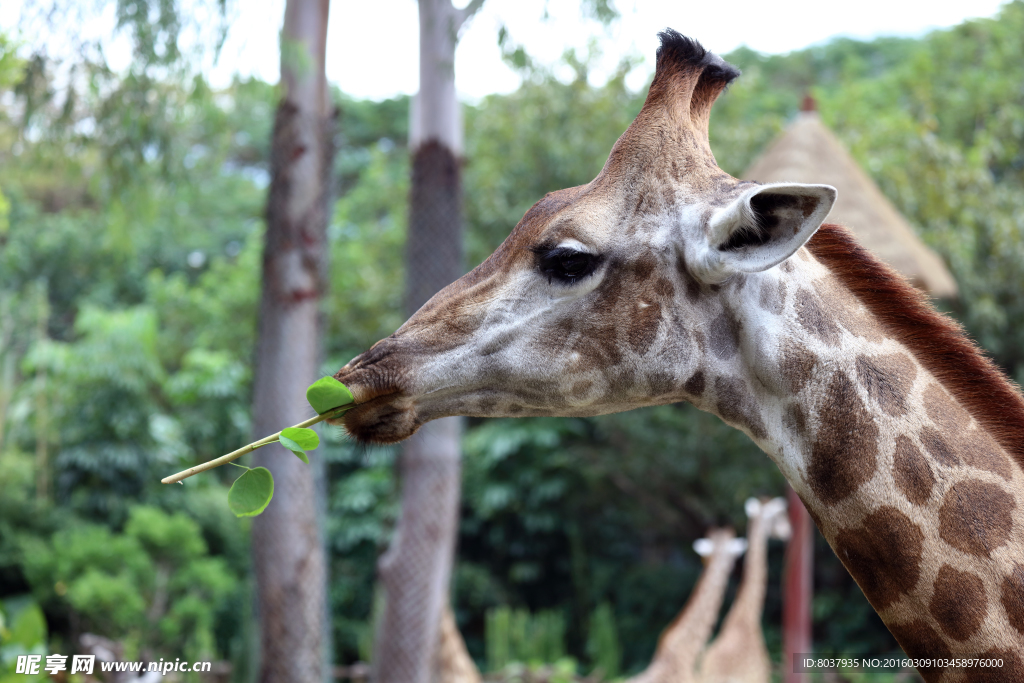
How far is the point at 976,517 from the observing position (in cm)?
143

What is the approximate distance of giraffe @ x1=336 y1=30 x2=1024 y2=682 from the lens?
1.44 metres

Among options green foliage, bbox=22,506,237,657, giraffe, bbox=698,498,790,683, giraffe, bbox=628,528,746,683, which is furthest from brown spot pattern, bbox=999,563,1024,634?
green foliage, bbox=22,506,237,657

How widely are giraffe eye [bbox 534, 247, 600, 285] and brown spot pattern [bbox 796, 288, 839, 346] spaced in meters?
0.43

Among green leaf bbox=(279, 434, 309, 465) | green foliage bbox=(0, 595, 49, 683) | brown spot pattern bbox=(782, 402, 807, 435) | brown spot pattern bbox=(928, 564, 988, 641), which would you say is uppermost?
brown spot pattern bbox=(782, 402, 807, 435)

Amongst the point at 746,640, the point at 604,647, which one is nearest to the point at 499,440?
the point at 604,647

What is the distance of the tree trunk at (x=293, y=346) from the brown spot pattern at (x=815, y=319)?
12.6 ft

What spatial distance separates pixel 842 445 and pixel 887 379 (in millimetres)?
173

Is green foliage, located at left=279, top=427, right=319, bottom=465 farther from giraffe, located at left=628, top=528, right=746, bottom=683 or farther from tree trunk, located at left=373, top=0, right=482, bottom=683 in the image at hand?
giraffe, located at left=628, top=528, right=746, bottom=683

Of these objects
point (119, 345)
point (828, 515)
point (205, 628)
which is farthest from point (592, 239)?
point (119, 345)

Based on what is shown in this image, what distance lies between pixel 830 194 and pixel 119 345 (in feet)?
36.2

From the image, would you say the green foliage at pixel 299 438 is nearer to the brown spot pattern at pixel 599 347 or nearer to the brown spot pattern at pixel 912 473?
the brown spot pattern at pixel 599 347

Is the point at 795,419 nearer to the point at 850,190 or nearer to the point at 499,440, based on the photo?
the point at 850,190

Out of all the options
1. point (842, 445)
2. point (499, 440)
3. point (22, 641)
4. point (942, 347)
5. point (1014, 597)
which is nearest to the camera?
point (1014, 597)

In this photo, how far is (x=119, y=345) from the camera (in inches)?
415
